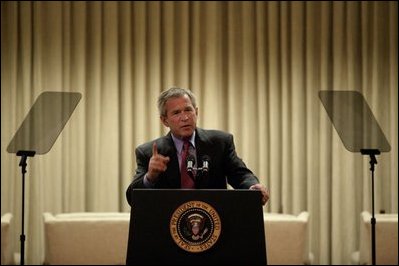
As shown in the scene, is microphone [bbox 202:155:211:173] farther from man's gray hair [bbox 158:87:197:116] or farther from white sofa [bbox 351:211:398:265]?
white sofa [bbox 351:211:398:265]

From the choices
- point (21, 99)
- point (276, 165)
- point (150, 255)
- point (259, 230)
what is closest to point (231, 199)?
point (259, 230)

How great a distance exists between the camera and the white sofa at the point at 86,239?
478 cm

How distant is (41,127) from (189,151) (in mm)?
995

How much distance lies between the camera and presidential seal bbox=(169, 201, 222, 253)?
8.01 ft

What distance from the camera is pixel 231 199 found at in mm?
2465

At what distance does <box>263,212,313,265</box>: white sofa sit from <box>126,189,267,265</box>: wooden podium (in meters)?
2.35

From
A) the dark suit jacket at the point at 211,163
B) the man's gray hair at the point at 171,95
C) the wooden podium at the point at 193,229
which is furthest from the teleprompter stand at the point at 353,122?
the wooden podium at the point at 193,229

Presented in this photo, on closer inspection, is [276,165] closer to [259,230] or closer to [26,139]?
[26,139]

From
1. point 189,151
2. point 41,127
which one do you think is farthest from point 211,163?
point 41,127

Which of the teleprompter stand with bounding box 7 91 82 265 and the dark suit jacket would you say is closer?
the dark suit jacket

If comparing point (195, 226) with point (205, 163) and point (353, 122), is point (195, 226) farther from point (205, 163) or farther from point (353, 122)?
point (353, 122)

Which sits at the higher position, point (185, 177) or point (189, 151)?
point (189, 151)

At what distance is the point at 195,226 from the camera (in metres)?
2.44

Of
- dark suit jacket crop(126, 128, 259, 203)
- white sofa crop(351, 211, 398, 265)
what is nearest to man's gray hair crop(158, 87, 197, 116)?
dark suit jacket crop(126, 128, 259, 203)
